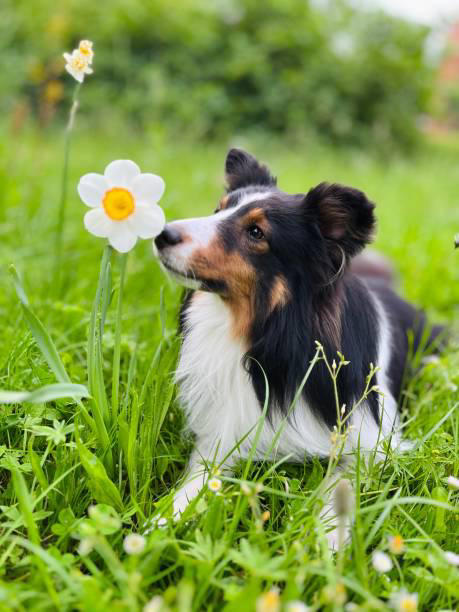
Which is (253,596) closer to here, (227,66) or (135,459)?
(135,459)

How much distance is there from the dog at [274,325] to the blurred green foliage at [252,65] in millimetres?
7762

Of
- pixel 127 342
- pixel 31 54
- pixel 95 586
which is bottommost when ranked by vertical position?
pixel 95 586

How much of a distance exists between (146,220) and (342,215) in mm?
819

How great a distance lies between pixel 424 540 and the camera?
1.89 m

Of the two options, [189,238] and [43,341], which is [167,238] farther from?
[43,341]

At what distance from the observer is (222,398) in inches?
99.6

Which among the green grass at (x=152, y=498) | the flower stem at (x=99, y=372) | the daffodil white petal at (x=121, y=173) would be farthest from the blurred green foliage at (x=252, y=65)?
the daffodil white petal at (x=121, y=173)

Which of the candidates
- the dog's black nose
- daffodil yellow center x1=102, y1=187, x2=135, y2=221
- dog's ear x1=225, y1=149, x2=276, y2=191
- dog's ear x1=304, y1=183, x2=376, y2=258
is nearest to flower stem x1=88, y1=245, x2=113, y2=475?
the dog's black nose

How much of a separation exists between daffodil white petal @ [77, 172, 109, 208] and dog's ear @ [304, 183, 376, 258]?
2.88 ft

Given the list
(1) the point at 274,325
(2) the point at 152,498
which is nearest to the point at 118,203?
(1) the point at 274,325

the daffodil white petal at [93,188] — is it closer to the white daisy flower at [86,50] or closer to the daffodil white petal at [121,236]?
the daffodil white petal at [121,236]

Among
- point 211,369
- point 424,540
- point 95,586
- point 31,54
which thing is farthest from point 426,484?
point 31,54

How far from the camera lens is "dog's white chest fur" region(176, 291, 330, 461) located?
2.41 m

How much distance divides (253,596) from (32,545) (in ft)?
2.02
